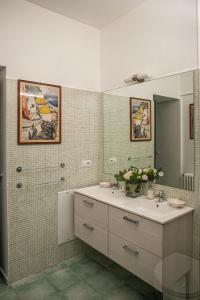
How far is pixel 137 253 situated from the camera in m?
1.67

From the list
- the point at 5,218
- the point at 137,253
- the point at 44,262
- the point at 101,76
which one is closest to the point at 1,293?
the point at 44,262

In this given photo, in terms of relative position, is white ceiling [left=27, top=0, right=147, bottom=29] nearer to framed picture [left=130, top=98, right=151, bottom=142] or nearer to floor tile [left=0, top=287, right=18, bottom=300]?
framed picture [left=130, top=98, right=151, bottom=142]

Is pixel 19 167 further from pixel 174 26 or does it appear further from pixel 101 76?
pixel 174 26

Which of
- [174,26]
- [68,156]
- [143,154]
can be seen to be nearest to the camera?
[174,26]

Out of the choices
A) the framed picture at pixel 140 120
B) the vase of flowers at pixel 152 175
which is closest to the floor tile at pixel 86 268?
the vase of flowers at pixel 152 175

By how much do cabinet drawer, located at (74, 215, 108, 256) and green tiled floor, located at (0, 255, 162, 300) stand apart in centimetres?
34

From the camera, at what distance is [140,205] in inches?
72.1

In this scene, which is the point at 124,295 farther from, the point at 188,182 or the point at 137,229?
the point at 188,182

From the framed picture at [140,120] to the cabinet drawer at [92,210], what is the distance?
0.80 m

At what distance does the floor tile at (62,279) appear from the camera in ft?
6.70

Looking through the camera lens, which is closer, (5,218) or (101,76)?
(5,218)

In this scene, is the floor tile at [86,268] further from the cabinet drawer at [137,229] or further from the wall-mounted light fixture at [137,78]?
the wall-mounted light fixture at [137,78]

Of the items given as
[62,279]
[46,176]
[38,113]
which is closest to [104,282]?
[62,279]

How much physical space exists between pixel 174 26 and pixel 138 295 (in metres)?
2.38
